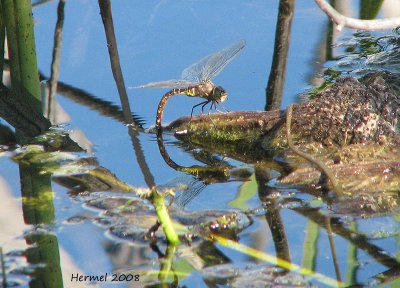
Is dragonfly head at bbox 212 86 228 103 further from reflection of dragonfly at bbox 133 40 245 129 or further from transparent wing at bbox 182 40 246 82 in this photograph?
transparent wing at bbox 182 40 246 82

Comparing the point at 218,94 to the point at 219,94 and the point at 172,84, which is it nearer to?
the point at 219,94

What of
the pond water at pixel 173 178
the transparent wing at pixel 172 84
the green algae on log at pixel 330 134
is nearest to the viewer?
the pond water at pixel 173 178

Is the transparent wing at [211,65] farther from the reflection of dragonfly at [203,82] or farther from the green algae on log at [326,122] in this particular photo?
the green algae on log at [326,122]

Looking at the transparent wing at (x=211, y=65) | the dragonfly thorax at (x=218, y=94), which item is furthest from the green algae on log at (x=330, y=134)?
the transparent wing at (x=211, y=65)

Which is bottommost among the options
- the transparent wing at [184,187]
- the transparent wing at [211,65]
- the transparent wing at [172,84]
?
the transparent wing at [184,187]

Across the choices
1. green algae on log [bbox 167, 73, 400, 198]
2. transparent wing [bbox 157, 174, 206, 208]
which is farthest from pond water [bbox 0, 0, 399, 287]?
green algae on log [bbox 167, 73, 400, 198]

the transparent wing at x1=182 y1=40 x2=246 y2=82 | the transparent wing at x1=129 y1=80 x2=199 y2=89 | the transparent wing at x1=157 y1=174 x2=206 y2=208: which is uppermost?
the transparent wing at x1=182 y1=40 x2=246 y2=82

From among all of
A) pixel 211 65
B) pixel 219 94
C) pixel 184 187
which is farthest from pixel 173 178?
pixel 211 65

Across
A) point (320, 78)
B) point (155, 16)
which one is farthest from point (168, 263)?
point (155, 16)
